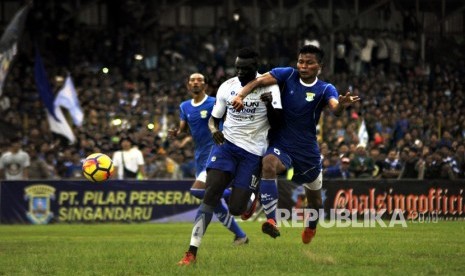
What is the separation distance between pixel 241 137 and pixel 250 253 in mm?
1670

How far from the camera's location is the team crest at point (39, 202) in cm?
2456

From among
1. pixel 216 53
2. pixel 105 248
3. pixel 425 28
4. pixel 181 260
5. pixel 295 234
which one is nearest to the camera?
pixel 181 260

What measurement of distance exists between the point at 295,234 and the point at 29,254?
5527mm

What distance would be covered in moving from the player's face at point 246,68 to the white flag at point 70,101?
15.2 meters

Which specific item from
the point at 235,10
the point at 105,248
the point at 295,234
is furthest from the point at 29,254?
the point at 235,10

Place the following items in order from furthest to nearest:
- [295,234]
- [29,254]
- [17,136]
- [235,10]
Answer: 1. [235,10]
2. [17,136]
3. [295,234]
4. [29,254]

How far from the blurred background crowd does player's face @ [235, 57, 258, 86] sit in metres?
12.4

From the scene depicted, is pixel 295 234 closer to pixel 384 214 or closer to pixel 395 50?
pixel 384 214

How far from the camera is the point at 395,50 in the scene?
36.1 metres

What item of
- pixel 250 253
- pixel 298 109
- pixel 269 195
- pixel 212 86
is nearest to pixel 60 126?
pixel 212 86

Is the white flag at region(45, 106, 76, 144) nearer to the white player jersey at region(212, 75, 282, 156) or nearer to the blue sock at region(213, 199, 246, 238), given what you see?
the blue sock at region(213, 199, 246, 238)

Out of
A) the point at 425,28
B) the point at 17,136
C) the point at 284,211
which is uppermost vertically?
the point at 425,28

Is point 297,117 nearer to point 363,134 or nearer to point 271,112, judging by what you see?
point 271,112

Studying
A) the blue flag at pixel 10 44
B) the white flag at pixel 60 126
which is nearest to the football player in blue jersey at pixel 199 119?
the blue flag at pixel 10 44
